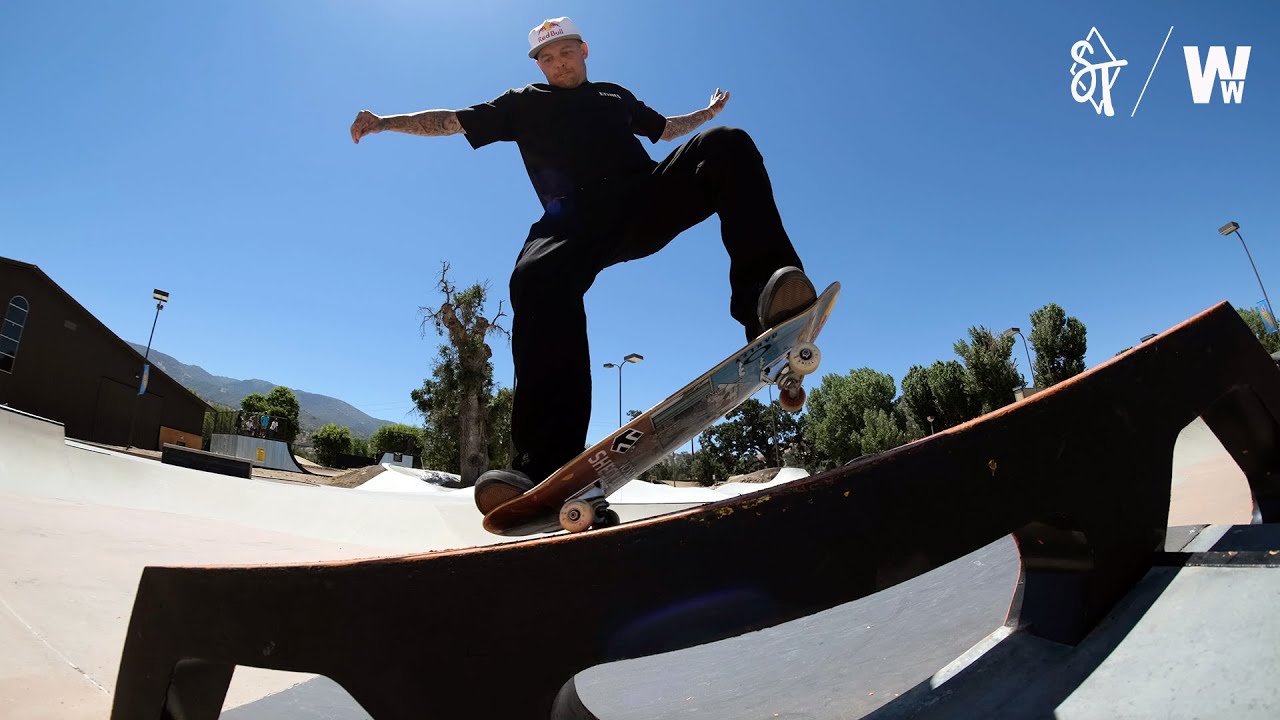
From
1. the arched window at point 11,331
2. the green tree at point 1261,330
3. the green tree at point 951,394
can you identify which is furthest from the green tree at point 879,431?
the arched window at point 11,331

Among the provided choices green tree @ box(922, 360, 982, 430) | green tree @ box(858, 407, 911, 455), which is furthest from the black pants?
green tree @ box(922, 360, 982, 430)

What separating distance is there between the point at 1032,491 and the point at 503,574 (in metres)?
0.84

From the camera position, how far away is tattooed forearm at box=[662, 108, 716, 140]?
9.64 feet

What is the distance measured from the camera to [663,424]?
1.73 m

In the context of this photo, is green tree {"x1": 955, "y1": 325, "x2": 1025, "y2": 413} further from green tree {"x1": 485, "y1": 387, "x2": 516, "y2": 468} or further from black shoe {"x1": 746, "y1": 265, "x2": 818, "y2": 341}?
black shoe {"x1": 746, "y1": 265, "x2": 818, "y2": 341}

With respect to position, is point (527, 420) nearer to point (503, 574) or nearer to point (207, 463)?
point (503, 574)

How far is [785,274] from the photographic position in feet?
5.24

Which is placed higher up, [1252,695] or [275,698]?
[1252,695]

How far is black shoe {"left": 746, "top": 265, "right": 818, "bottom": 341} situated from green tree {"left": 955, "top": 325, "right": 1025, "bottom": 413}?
143ft

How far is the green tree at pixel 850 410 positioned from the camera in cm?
4438

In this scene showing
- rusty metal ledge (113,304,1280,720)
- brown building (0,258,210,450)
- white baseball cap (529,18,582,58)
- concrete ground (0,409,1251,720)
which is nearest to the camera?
rusty metal ledge (113,304,1280,720)

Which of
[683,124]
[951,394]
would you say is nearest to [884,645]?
[683,124]

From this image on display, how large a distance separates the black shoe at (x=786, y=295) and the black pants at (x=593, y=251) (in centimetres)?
15

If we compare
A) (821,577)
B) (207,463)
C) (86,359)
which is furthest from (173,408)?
(821,577)
